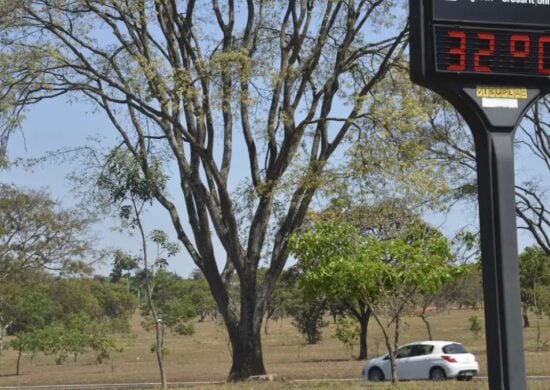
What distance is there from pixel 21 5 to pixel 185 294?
42676 mm

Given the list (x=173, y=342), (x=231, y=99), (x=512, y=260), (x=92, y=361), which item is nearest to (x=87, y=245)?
(x=92, y=361)

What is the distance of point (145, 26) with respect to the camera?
20844 millimetres

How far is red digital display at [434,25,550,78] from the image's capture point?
20.3 ft

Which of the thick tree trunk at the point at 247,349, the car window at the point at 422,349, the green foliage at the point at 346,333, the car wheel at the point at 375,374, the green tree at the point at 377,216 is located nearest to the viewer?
the green tree at the point at 377,216

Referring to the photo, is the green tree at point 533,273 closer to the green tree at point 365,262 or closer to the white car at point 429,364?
the white car at point 429,364

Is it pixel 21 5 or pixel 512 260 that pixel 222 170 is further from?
pixel 512 260

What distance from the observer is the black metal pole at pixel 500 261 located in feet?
20.3

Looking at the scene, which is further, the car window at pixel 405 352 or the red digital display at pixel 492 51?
the car window at pixel 405 352

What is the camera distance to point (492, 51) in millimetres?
6297

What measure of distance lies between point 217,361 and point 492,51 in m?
34.8

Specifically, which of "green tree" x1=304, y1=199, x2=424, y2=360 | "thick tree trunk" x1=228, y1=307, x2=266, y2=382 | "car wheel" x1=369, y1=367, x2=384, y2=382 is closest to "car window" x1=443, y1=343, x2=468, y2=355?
"car wheel" x1=369, y1=367, x2=384, y2=382

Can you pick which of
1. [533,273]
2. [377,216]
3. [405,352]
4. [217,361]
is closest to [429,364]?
[405,352]

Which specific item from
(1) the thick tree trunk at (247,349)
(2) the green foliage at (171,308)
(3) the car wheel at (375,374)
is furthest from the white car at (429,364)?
(2) the green foliage at (171,308)

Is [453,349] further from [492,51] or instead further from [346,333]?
[492,51]
